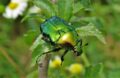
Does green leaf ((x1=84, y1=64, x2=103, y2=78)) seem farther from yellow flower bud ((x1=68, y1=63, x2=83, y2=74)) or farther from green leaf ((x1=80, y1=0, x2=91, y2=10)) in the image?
yellow flower bud ((x1=68, y1=63, x2=83, y2=74))

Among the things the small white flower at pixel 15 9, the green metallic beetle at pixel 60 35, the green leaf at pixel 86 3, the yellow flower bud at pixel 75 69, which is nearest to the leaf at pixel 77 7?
the green leaf at pixel 86 3

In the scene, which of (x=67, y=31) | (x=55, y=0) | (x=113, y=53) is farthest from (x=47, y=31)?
(x=113, y=53)

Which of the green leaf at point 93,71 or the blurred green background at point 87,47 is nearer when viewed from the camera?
the green leaf at point 93,71

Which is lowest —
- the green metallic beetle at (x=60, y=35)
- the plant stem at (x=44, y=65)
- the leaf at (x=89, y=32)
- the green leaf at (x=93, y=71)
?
the green leaf at (x=93, y=71)

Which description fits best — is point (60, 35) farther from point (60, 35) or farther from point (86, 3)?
point (86, 3)

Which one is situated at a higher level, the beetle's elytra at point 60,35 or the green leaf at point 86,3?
the green leaf at point 86,3

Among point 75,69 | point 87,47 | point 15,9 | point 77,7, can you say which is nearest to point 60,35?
point 77,7

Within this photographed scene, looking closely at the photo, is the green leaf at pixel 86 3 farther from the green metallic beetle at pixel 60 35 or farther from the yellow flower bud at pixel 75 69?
the yellow flower bud at pixel 75 69

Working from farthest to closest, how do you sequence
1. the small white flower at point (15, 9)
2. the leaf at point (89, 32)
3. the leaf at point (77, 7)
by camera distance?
the small white flower at point (15, 9) → the leaf at point (77, 7) → the leaf at point (89, 32)

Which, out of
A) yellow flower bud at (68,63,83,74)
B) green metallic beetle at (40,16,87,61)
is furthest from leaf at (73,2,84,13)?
yellow flower bud at (68,63,83,74)
